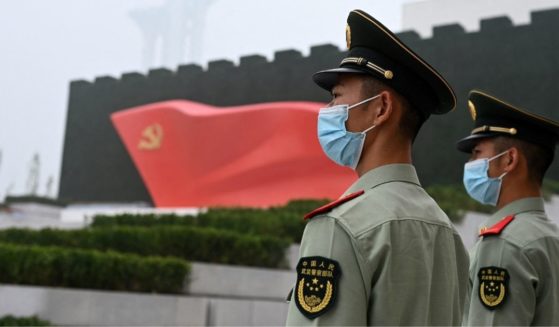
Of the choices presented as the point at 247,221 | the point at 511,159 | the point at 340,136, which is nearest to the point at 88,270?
the point at 247,221

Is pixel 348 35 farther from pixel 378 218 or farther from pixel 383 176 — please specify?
pixel 378 218

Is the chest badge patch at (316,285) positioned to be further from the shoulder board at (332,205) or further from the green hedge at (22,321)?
the green hedge at (22,321)

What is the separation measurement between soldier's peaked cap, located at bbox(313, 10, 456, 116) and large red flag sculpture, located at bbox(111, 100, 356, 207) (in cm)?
1270

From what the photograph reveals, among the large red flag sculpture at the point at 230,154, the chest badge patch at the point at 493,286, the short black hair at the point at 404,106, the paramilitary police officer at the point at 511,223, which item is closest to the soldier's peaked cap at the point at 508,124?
the paramilitary police officer at the point at 511,223

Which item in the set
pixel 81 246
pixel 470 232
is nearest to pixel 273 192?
pixel 470 232

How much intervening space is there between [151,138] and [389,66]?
16.4 m

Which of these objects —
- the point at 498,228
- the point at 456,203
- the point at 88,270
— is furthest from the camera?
the point at 456,203

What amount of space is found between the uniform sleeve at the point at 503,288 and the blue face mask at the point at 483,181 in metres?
0.43

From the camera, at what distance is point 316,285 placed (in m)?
1.44

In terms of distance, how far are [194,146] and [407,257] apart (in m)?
15.8

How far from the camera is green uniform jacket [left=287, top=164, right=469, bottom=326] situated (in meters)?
1.44

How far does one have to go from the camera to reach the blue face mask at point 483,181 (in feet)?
9.49

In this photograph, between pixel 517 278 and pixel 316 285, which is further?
pixel 517 278

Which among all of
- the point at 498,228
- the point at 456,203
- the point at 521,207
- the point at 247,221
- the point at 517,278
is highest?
the point at 456,203
